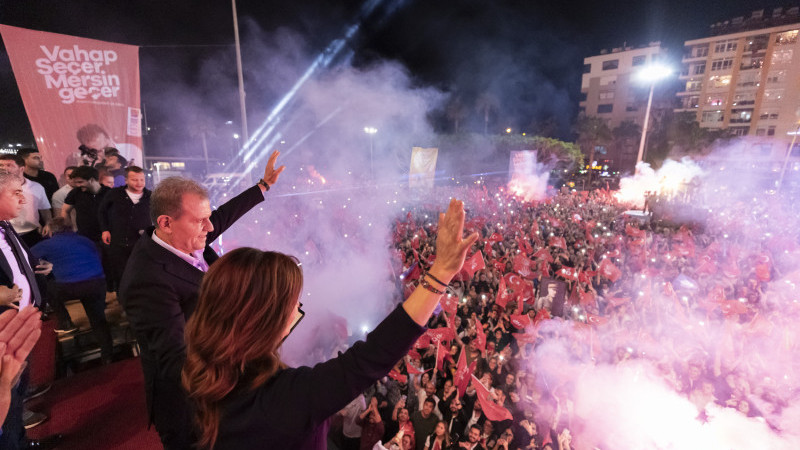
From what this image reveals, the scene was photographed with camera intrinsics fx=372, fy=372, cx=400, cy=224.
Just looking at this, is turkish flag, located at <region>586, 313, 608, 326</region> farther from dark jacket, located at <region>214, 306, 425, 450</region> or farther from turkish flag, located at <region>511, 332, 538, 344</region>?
dark jacket, located at <region>214, 306, 425, 450</region>

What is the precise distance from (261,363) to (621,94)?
192ft

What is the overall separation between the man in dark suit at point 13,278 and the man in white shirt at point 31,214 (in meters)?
1.87

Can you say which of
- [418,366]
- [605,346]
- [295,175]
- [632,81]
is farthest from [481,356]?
[632,81]

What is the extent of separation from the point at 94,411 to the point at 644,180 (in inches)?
1482

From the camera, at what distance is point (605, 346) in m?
6.70

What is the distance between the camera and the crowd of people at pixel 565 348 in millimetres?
4711

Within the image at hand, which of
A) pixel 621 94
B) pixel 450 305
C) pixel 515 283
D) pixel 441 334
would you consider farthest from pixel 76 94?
pixel 621 94

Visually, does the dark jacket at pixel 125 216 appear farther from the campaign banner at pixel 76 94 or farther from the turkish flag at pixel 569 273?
the turkish flag at pixel 569 273

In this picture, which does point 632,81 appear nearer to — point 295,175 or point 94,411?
point 295,175

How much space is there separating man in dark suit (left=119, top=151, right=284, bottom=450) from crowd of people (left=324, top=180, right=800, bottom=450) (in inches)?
65.2

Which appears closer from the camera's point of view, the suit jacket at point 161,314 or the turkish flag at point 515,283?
the suit jacket at point 161,314

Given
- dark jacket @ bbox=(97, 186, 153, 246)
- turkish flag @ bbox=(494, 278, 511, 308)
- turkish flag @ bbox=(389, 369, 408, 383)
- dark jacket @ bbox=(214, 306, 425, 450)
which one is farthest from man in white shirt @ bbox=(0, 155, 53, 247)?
turkish flag @ bbox=(494, 278, 511, 308)

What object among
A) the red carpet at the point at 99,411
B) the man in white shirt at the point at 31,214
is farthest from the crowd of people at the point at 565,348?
the man in white shirt at the point at 31,214

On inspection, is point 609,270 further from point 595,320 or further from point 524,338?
point 524,338
